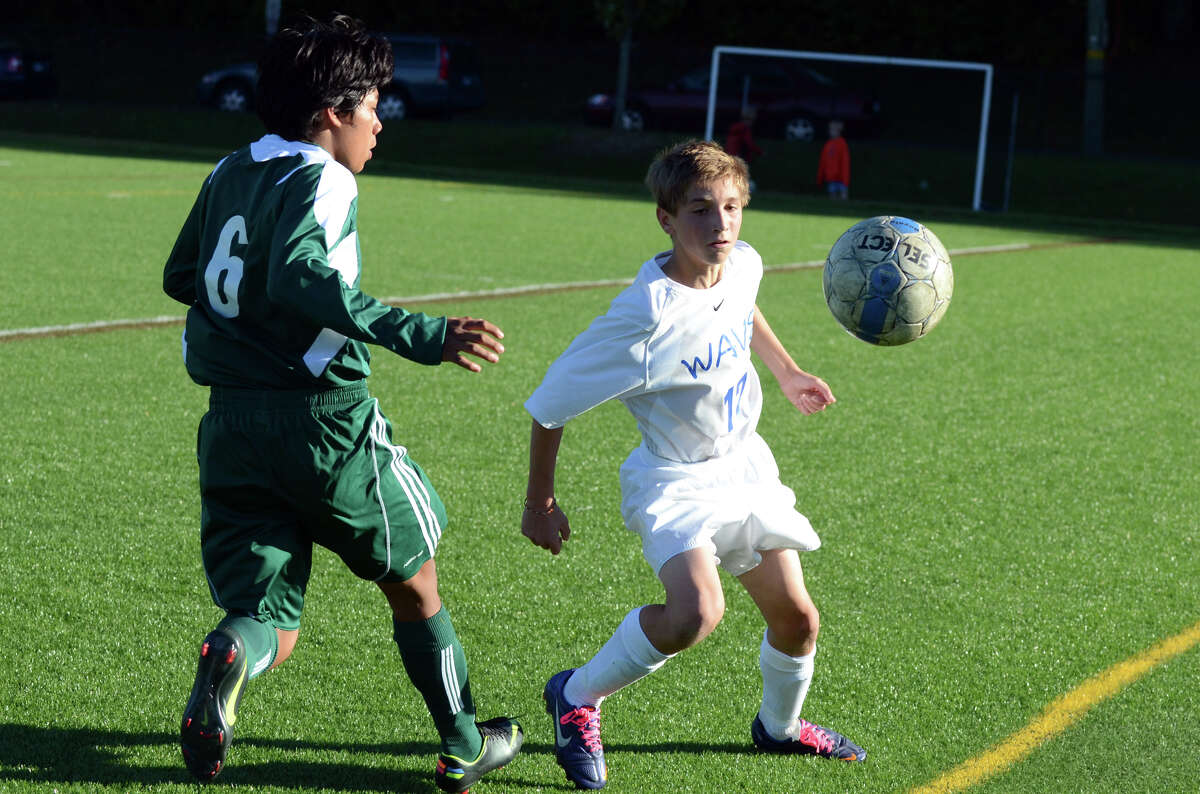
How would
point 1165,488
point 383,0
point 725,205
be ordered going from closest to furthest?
1. point 725,205
2. point 1165,488
3. point 383,0

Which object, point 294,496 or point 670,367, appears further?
point 670,367

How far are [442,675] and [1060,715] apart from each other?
1.62m

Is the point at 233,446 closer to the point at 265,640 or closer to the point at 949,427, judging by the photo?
the point at 265,640

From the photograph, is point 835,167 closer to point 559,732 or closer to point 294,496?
point 559,732

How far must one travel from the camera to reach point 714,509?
3.03m

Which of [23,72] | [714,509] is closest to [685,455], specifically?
[714,509]

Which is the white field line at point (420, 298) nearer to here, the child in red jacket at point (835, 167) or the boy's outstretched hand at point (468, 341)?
the boy's outstretched hand at point (468, 341)

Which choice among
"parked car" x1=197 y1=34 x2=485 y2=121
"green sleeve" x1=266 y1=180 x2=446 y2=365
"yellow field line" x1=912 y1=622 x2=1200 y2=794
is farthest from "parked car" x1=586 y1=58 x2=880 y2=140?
"green sleeve" x1=266 y1=180 x2=446 y2=365

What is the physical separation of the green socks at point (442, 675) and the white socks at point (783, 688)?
696 millimetres

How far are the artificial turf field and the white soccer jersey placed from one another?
0.78 meters

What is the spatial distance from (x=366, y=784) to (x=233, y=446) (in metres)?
0.83

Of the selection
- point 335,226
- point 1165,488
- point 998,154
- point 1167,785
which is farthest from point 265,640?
point 998,154

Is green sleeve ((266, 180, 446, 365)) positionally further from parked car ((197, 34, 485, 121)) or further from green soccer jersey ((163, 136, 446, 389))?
parked car ((197, 34, 485, 121))

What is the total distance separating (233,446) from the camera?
2.76 m
